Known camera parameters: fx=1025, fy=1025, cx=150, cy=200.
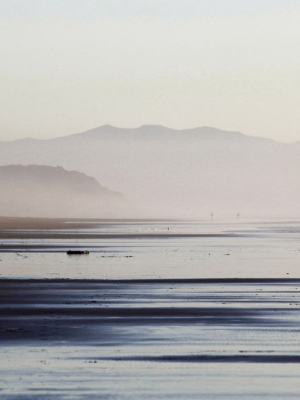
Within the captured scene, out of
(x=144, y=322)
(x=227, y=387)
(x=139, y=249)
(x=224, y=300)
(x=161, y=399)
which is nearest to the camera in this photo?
(x=161, y=399)

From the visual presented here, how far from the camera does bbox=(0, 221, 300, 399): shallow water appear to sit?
55.3ft

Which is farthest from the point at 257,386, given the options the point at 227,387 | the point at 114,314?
the point at 114,314

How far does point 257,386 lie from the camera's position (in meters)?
16.9

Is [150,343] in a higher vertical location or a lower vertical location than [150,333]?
lower

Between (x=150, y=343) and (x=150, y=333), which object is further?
(x=150, y=333)

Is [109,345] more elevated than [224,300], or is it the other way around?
[224,300]

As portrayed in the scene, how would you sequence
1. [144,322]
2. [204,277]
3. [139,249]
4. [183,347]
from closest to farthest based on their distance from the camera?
[183,347], [144,322], [204,277], [139,249]

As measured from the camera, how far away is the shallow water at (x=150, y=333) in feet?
55.3

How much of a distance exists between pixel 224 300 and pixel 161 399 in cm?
1590

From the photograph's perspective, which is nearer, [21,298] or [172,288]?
[21,298]

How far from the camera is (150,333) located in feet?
76.3

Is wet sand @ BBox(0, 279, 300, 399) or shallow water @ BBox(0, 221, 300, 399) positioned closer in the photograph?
wet sand @ BBox(0, 279, 300, 399)

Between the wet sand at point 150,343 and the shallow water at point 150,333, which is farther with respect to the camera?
the shallow water at point 150,333

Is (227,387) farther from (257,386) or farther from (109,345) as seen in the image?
(109,345)
